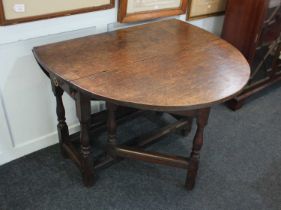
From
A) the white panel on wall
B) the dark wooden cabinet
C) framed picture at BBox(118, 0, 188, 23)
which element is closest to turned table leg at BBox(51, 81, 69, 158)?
the white panel on wall

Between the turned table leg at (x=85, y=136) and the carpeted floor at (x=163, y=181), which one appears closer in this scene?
the turned table leg at (x=85, y=136)

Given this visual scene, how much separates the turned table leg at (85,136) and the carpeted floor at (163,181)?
95mm

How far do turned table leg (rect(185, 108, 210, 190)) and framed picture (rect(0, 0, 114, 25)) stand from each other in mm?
838

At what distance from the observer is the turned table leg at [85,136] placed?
142 centimetres

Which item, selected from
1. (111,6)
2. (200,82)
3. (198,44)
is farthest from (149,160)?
(111,6)

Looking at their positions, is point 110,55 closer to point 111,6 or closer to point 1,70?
point 111,6

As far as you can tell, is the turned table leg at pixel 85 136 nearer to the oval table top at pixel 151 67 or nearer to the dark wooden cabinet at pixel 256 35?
the oval table top at pixel 151 67

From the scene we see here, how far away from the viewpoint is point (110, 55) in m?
1.54

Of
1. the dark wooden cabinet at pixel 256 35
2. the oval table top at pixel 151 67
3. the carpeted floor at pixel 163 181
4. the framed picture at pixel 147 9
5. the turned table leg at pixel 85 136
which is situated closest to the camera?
the oval table top at pixel 151 67

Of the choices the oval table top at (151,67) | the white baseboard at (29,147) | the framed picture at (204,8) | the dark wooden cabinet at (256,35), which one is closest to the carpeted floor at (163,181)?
the white baseboard at (29,147)

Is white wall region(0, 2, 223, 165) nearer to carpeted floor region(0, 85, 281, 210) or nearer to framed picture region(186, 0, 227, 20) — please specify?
carpeted floor region(0, 85, 281, 210)

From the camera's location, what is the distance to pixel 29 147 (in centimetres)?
195

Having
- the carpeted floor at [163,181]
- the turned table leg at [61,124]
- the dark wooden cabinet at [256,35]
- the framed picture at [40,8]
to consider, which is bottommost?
A: the carpeted floor at [163,181]

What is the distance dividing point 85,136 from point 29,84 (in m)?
0.48
